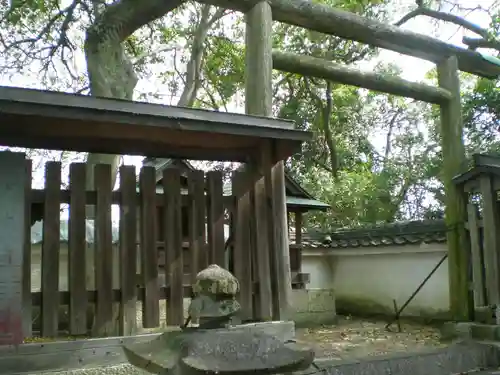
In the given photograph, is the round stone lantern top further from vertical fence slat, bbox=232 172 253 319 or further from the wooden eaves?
vertical fence slat, bbox=232 172 253 319

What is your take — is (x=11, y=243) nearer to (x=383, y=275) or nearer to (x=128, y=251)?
(x=128, y=251)

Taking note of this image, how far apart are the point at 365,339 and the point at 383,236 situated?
4592 mm

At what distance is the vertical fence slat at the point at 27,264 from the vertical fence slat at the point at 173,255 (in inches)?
54.2

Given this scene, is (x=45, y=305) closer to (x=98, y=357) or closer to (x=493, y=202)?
(x=98, y=357)

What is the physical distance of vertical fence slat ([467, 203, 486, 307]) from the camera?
27.0 ft

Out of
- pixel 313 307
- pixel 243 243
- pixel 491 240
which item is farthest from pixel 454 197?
pixel 243 243

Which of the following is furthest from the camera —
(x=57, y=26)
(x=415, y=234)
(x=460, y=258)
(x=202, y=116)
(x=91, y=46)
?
(x=415, y=234)

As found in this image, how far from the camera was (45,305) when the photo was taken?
490 cm

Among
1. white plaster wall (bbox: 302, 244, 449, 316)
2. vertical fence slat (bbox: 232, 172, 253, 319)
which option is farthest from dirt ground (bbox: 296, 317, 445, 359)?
vertical fence slat (bbox: 232, 172, 253, 319)

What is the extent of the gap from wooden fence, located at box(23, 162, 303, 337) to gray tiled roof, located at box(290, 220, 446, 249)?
7155mm

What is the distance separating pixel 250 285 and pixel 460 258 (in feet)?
16.4

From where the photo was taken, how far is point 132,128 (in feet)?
17.0

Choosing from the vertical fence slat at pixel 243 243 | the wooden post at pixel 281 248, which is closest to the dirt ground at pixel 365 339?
the wooden post at pixel 281 248

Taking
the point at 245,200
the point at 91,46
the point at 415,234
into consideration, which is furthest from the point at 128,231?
the point at 415,234
